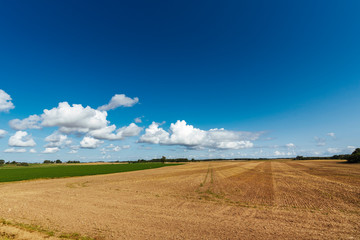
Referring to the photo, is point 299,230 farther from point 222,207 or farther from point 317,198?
point 317,198

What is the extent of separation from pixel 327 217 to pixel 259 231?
634 cm

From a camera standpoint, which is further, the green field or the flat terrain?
the green field

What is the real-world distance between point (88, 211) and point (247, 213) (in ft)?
44.2

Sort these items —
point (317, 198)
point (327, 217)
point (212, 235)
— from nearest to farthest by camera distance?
1. point (212, 235)
2. point (327, 217)
3. point (317, 198)

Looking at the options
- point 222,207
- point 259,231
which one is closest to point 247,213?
point 222,207

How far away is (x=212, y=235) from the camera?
10.5 meters

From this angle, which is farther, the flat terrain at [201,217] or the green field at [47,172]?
the green field at [47,172]

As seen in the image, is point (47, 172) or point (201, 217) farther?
point (47, 172)

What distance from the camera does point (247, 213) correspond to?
14.4m

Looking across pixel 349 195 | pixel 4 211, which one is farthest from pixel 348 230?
pixel 4 211

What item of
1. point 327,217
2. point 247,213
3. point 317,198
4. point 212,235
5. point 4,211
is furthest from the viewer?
point 317,198

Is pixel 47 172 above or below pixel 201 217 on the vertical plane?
below

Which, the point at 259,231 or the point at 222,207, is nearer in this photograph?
the point at 259,231

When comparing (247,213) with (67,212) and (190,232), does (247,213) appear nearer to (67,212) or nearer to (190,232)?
(190,232)
